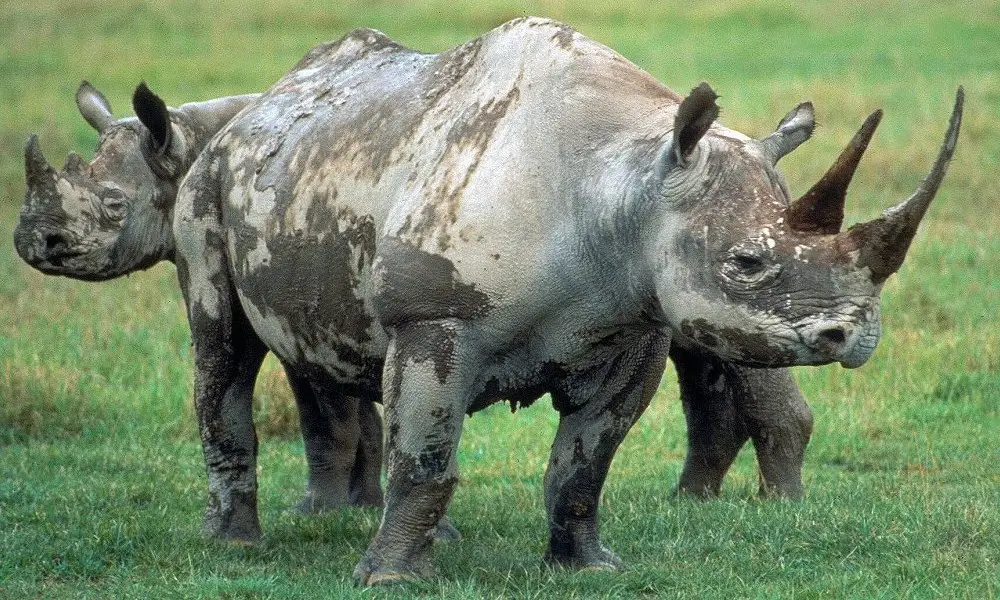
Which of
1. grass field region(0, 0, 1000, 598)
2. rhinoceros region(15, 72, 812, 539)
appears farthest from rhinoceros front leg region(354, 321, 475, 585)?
rhinoceros region(15, 72, 812, 539)

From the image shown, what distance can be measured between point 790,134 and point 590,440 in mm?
1379

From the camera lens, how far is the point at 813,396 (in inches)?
412

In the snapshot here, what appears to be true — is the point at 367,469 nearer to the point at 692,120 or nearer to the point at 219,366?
the point at 219,366

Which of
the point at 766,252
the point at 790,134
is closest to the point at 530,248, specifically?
the point at 766,252

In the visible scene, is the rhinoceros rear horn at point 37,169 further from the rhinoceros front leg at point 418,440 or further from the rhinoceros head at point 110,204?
the rhinoceros front leg at point 418,440

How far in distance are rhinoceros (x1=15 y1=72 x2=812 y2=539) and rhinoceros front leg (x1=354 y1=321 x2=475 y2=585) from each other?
1.78m

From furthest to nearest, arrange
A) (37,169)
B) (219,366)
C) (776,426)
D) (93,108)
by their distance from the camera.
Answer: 1. (93,108)
2. (37,169)
3. (776,426)
4. (219,366)

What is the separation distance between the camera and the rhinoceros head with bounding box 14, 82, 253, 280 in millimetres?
Answer: 8156

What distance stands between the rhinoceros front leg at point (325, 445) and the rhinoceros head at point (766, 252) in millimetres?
3053

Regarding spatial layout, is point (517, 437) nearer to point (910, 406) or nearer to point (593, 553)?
point (910, 406)

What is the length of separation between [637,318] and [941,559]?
1.52 meters

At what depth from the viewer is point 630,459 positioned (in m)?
9.59

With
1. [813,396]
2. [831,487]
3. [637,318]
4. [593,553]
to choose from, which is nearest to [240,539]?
[593,553]

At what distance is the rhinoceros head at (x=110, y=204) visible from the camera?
26.8 ft
